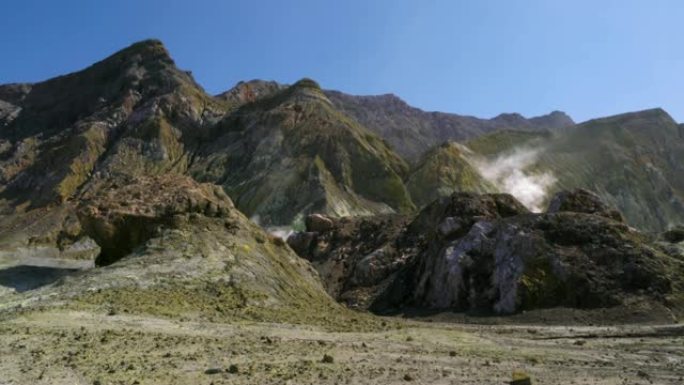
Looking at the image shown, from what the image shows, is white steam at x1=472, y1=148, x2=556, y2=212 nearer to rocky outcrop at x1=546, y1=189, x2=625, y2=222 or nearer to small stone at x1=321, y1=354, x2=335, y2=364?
rocky outcrop at x1=546, y1=189, x2=625, y2=222

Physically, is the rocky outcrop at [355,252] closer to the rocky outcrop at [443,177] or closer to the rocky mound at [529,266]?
the rocky mound at [529,266]

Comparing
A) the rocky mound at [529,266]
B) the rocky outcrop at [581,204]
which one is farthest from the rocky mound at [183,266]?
the rocky outcrop at [581,204]

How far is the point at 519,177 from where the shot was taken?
110m

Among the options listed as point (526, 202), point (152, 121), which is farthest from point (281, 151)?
point (526, 202)

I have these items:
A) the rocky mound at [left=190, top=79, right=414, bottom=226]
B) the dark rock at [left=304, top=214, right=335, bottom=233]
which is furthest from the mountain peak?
the dark rock at [left=304, top=214, right=335, bottom=233]

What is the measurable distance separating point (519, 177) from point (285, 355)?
98.5 meters

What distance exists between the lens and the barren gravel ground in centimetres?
1451

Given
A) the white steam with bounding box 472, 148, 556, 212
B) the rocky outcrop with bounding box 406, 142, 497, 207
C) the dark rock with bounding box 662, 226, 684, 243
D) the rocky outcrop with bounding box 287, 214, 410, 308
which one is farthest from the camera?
the white steam with bounding box 472, 148, 556, 212

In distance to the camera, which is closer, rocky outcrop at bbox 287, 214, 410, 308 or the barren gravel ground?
the barren gravel ground

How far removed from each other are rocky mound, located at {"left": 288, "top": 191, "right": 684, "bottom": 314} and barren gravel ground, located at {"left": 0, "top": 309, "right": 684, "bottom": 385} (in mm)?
10997

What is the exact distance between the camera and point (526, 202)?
104562 mm

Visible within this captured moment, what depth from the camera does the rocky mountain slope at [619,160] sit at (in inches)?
4355

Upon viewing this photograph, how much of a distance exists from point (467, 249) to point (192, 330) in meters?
24.2

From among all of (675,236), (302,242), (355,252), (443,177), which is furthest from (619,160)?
(355,252)
